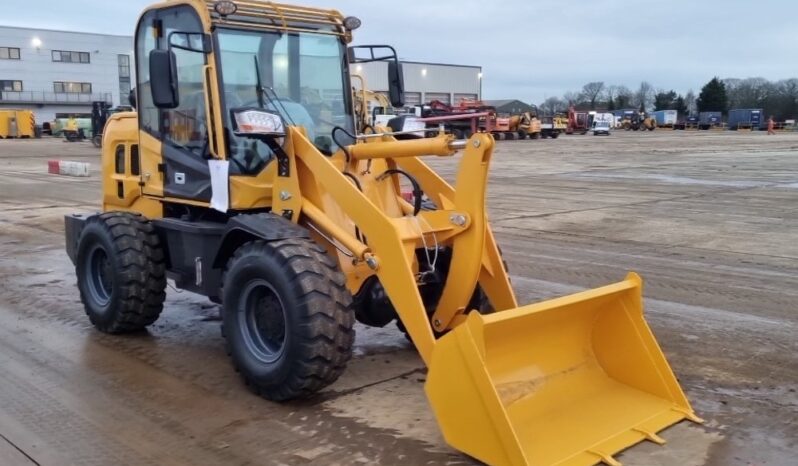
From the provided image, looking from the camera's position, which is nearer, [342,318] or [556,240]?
[342,318]

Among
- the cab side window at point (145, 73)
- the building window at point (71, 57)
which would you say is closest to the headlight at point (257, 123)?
the cab side window at point (145, 73)

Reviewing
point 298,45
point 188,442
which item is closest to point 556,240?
point 298,45

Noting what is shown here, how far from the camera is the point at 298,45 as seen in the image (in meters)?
6.00

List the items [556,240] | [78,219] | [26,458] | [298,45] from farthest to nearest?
1. [556,240]
2. [78,219]
3. [298,45]
4. [26,458]

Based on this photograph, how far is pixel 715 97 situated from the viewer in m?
94.6

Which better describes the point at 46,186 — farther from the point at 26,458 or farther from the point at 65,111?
the point at 65,111

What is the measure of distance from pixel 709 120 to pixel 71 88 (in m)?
66.8

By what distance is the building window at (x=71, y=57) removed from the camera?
2975 inches

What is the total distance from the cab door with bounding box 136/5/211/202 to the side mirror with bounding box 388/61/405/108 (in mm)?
1644

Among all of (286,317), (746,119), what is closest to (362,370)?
(286,317)

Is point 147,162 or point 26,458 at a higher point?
point 147,162

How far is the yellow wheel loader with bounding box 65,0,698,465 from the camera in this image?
425 centimetres

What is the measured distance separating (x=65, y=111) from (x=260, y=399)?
7861 cm

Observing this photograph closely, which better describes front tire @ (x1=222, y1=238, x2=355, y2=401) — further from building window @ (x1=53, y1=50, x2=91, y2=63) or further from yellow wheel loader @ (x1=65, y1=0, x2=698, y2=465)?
building window @ (x1=53, y1=50, x2=91, y2=63)
